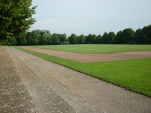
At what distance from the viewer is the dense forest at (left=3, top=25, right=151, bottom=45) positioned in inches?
4491

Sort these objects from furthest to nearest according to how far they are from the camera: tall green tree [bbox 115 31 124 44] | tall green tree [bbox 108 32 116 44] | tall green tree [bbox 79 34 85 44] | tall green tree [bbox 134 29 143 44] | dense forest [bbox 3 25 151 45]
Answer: tall green tree [bbox 79 34 85 44] → tall green tree [bbox 108 32 116 44] → tall green tree [bbox 115 31 124 44] → tall green tree [bbox 134 29 143 44] → dense forest [bbox 3 25 151 45]

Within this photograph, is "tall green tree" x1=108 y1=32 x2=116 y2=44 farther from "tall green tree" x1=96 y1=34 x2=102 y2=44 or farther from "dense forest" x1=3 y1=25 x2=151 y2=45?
"tall green tree" x1=96 y1=34 x2=102 y2=44

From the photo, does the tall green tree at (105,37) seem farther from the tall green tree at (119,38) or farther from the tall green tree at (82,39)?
the tall green tree at (82,39)

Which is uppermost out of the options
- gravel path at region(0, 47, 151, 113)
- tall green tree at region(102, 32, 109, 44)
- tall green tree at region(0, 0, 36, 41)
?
tall green tree at region(0, 0, 36, 41)

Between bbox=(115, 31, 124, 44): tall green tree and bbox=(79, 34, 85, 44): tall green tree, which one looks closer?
bbox=(115, 31, 124, 44): tall green tree

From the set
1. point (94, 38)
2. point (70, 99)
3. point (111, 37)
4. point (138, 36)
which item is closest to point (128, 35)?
point (138, 36)

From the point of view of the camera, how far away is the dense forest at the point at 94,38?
114 m

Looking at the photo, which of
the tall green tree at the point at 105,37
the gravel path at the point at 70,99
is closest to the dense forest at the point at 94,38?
the tall green tree at the point at 105,37

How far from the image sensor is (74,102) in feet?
26.6

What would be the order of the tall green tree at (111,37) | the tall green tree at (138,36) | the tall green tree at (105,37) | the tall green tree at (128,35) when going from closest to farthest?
the tall green tree at (138,36) → the tall green tree at (128,35) → the tall green tree at (111,37) → the tall green tree at (105,37)

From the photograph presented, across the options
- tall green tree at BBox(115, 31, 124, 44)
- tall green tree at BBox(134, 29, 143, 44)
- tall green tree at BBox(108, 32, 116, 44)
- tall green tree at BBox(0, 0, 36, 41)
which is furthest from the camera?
tall green tree at BBox(108, 32, 116, 44)

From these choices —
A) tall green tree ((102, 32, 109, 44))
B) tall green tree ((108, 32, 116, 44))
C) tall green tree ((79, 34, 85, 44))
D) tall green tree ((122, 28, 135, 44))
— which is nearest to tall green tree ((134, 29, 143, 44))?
tall green tree ((122, 28, 135, 44))

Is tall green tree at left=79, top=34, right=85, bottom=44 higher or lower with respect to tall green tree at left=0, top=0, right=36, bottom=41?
lower

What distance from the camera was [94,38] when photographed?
15300 cm
